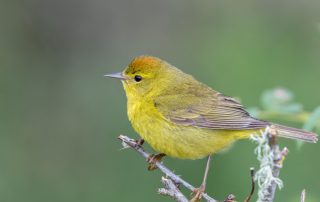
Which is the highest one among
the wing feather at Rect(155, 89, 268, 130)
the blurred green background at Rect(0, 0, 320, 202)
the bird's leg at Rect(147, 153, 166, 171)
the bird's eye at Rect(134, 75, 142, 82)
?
the blurred green background at Rect(0, 0, 320, 202)

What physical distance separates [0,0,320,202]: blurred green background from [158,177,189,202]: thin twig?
3364 millimetres

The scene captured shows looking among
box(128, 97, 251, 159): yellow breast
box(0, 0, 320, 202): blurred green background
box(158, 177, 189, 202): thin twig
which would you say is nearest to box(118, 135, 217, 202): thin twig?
box(158, 177, 189, 202): thin twig

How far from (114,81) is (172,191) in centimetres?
589

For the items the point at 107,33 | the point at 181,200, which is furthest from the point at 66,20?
the point at 181,200

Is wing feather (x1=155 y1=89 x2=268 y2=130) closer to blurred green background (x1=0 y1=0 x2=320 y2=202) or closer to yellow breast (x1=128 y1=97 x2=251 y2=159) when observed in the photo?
yellow breast (x1=128 y1=97 x2=251 y2=159)

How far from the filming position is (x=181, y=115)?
5570 mm

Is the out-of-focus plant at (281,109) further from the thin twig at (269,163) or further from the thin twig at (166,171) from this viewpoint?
the thin twig at (269,163)

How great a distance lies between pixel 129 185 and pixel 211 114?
84.6 inches

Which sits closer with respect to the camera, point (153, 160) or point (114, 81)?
point (153, 160)

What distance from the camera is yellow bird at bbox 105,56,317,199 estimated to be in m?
5.23

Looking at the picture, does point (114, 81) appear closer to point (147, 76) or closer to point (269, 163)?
point (147, 76)

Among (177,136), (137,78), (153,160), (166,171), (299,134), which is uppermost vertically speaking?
(137,78)

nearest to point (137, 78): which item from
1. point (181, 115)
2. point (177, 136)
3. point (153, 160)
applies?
point (181, 115)

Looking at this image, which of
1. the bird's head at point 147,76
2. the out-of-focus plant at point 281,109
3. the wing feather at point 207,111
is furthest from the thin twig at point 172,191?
the bird's head at point 147,76
